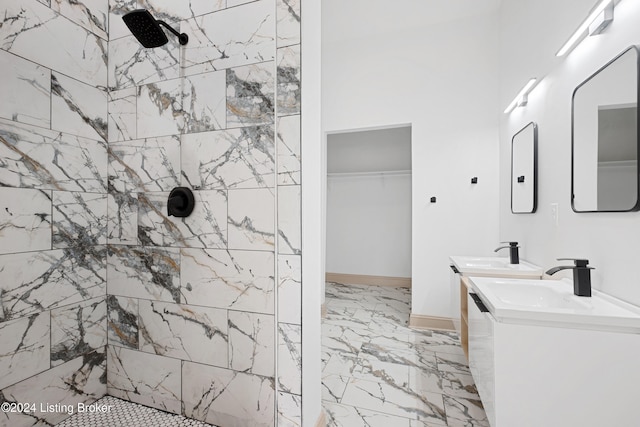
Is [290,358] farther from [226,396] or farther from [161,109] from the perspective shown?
[161,109]

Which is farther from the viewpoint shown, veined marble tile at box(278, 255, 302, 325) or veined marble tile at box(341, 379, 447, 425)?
veined marble tile at box(341, 379, 447, 425)

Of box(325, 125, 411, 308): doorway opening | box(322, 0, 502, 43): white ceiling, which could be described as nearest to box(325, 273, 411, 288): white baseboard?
box(325, 125, 411, 308): doorway opening

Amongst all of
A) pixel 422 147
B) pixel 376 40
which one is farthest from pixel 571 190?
pixel 376 40

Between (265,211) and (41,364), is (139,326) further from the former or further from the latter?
(265,211)

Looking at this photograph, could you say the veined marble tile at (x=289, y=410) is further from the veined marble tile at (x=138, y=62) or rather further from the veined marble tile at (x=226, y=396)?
the veined marble tile at (x=138, y=62)

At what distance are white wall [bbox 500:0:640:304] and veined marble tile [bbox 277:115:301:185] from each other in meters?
1.49

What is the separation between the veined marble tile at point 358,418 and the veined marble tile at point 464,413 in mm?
262

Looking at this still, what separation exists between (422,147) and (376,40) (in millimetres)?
1359

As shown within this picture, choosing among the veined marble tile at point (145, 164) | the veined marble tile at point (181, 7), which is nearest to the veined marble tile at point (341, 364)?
the veined marble tile at point (145, 164)

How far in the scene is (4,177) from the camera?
1285 mm

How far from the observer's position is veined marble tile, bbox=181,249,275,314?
1.39m

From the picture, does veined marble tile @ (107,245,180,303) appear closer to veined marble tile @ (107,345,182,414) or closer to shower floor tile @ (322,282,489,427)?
veined marble tile @ (107,345,182,414)

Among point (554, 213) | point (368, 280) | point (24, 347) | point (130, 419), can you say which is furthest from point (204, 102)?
point (368, 280)

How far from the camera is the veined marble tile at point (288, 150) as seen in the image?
1.35 meters
